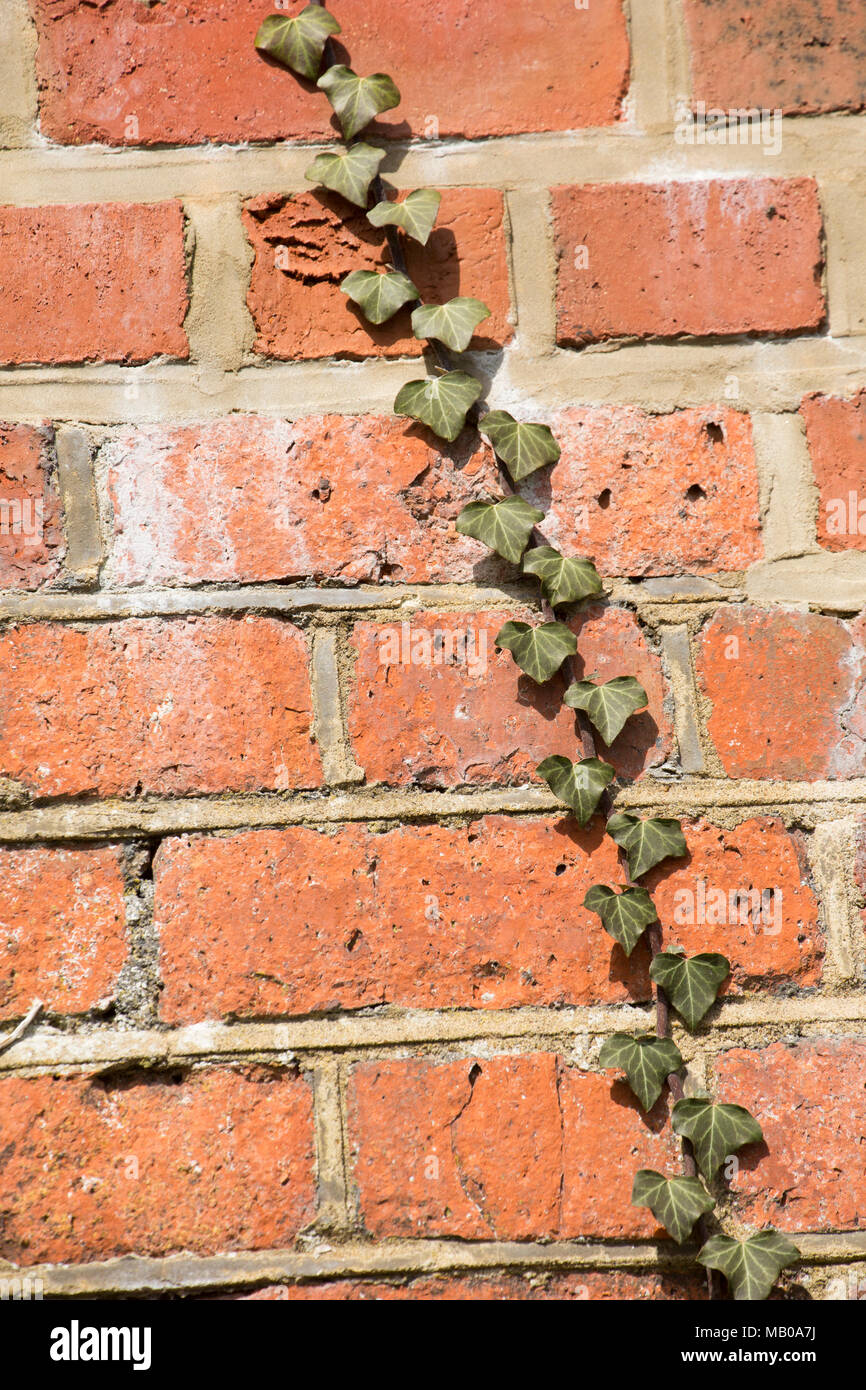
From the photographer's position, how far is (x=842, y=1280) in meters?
0.67

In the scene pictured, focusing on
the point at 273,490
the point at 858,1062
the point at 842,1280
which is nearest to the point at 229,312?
the point at 273,490

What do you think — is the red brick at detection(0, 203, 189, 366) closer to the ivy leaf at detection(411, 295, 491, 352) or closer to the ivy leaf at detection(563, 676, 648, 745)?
the ivy leaf at detection(411, 295, 491, 352)

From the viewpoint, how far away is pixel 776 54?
719 mm

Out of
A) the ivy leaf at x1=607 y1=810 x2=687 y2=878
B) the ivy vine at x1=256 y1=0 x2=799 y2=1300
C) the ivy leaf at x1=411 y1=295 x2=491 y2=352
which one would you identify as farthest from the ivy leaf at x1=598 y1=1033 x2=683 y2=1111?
the ivy leaf at x1=411 y1=295 x2=491 y2=352

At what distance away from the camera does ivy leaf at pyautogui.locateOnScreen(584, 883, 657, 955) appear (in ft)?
2.21

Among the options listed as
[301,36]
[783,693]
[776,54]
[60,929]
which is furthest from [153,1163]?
[776,54]

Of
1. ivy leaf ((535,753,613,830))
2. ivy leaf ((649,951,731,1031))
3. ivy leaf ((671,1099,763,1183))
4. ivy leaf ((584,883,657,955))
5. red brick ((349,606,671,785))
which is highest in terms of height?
red brick ((349,606,671,785))

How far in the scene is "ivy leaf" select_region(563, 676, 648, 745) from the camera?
2.25ft

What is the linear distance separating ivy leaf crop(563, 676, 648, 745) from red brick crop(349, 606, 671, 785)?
14 millimetres

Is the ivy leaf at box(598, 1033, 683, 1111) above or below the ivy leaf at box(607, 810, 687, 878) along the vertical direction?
below

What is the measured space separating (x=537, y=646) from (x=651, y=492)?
0.13m

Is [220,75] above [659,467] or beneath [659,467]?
above

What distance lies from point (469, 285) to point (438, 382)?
0.25 feet
